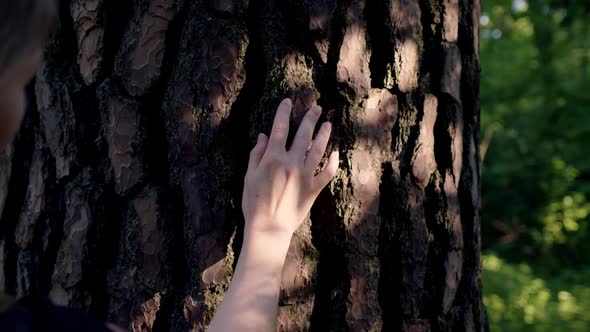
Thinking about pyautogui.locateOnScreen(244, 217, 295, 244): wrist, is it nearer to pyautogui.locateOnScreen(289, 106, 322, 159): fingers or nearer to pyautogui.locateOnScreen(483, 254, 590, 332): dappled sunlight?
pyautogui.locateOnScreen(289, 106, 322, 159): fingers

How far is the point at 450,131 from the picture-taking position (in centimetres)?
199

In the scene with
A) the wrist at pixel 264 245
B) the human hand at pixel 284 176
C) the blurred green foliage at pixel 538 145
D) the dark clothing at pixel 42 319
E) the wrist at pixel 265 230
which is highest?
the blurred green foliage at pixel 538 145

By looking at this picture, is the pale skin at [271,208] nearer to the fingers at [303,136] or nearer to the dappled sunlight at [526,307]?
the fingers at [303,136]

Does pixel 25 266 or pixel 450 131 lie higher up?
pixel 450 131

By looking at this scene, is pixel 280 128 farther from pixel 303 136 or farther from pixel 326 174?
pixel 326 174

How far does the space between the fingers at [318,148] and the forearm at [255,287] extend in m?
0.22

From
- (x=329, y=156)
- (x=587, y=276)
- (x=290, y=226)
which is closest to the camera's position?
(x=290, y=226)

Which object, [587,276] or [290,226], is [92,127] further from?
[587,276]

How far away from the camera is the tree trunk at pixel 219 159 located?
1733mm

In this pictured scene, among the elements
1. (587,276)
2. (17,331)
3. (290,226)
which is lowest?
(17,331)

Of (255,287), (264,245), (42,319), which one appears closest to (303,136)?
(264,245)

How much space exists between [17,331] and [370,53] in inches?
48.7

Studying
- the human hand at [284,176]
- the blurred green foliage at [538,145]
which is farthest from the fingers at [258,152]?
the blurred green foliage at [538,145]

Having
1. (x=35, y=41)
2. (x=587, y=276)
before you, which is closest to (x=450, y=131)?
(x=35, y=41)
